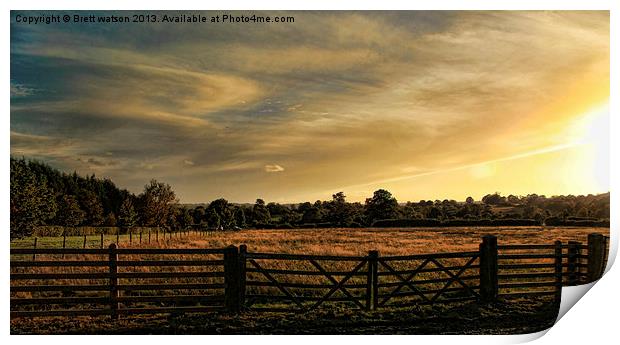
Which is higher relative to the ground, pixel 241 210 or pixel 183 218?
pixel 241 210

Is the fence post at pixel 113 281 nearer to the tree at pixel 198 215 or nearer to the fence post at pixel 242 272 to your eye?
the tree at pixel 198 215

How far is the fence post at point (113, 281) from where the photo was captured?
7359mm

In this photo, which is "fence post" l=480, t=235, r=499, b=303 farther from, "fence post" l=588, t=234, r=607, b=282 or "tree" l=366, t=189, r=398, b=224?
"tree" l=366, t=189, r=398, b=224

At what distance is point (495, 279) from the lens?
26.1ft

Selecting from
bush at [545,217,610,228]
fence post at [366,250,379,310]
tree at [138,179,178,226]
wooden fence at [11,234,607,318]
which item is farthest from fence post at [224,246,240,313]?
bush at [545,217,610,228]

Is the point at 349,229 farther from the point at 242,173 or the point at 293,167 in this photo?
the point at 242,173

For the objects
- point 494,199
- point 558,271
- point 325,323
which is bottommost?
point 325,323

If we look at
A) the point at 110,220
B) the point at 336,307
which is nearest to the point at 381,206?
the point at 336,307

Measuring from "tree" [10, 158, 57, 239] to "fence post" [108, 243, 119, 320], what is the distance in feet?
3.23

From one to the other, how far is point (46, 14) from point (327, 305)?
5.50m

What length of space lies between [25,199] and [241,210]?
287 cm

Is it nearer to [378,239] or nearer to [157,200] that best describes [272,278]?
[378,239]

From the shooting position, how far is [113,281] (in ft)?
24.5

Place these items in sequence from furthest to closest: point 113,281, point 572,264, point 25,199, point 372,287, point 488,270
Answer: point 572,264, point 488,270, point 372,287, point 113,281, point 25,199
